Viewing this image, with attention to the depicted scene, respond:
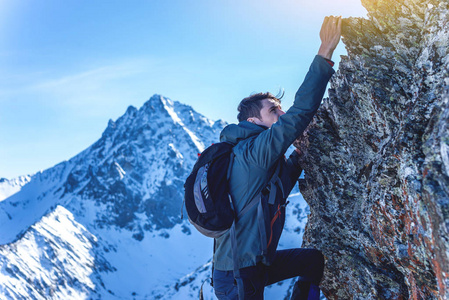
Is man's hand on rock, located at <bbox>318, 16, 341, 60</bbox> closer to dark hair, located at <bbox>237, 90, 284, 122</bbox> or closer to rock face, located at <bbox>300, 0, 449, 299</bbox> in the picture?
rock face, located at <bbox>300, 0, 449, 299</bbox>

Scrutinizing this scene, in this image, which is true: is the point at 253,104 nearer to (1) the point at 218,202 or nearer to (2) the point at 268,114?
(2) the point at 268,114

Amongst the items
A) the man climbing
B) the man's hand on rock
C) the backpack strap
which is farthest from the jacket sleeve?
the backpack strap

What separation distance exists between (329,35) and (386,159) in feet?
7.10

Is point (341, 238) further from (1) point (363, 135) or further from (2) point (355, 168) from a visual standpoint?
(1) point (363, 135)

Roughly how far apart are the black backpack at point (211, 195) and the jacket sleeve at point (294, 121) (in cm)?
53

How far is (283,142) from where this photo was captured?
5.33m

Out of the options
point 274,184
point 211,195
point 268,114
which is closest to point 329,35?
point 268,114

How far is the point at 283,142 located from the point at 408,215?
76.7 inches

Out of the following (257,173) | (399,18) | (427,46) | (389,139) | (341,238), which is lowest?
(341,238)

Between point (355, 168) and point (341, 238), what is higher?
point (355, 168)

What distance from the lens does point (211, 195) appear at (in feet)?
18.4

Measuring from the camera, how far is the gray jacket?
5422mm

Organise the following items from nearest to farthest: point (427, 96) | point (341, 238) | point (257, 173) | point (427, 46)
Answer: point (427, 96)
point (427, 46)
point (257, 173)
point (341, 238)

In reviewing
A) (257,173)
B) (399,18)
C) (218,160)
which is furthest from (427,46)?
(218,160)
